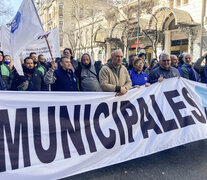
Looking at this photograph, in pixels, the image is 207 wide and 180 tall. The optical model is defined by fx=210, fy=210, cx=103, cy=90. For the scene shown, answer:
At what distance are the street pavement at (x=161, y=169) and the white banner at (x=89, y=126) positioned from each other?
0.64ft

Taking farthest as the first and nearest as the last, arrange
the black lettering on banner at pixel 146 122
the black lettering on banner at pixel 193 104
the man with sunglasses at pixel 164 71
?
the man with sunglasses at pixel 164 71
the black lettering on banner at pixel 193 104
the black lettering on banner at pixel 146 122

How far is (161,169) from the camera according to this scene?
3.12 metres

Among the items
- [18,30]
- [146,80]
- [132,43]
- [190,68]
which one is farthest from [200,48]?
[18,30]

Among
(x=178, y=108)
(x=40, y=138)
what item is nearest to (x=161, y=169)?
(x=178, y=108)

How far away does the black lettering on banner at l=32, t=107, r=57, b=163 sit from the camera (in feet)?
8.71

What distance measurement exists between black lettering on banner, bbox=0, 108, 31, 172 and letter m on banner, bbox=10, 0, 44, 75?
43.0 inches

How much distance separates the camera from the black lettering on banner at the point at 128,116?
3191mm

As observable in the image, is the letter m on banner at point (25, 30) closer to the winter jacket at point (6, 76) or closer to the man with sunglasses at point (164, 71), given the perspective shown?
the winter jacket at point (6, 76)

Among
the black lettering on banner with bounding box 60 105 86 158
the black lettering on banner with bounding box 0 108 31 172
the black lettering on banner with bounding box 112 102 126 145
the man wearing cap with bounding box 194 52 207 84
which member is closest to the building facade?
the man wearing cap with bounding box 194 52 207 84

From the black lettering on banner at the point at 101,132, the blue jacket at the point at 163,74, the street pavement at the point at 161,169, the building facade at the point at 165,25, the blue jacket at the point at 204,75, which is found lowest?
the street pavement at the point at 161,169

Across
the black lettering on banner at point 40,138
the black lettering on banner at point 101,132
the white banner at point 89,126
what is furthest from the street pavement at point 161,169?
the black lettering on banner at point 40,138

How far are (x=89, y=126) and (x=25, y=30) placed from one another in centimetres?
196

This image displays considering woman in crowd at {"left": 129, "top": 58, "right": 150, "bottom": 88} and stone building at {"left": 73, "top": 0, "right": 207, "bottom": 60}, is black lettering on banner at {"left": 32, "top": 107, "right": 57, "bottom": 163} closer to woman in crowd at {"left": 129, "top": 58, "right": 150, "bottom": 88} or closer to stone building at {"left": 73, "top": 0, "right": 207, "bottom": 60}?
woman in crowd at {"left": 129, "top": 58, "right": 150, "bottom": 88}

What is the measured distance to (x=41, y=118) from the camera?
109 inches
